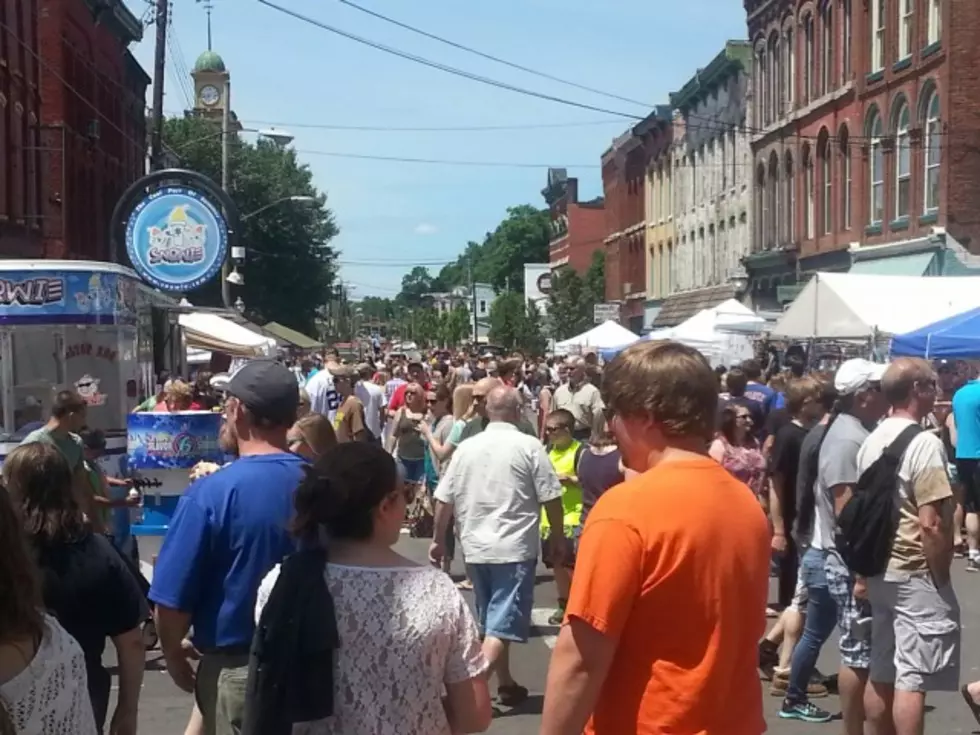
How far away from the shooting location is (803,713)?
25.5 feet

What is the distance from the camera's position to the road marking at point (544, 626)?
9953mm

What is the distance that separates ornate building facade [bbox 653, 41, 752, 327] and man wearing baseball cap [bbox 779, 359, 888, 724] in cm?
3667

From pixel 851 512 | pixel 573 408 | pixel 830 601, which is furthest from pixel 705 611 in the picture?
pixel 573 408

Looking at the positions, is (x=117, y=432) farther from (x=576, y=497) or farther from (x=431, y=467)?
(x=576, y=497)

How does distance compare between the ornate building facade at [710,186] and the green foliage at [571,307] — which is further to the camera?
the green foliage at [571,307]

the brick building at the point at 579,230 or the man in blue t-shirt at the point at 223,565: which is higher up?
the brick building at the point at 579,230

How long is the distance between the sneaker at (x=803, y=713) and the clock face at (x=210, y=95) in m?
84.9

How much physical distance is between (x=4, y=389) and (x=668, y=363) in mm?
11880

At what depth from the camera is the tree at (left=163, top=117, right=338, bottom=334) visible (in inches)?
2245

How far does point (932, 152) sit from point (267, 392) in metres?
27.0

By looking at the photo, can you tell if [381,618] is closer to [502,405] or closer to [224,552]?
[224,552]

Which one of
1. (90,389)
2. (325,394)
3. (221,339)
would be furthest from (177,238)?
(90,389)

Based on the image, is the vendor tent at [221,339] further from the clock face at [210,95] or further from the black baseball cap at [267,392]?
the clock face at [210,95]

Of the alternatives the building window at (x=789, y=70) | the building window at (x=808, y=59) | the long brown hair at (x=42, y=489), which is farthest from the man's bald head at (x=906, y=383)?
the building window at (x=789, y=70)
